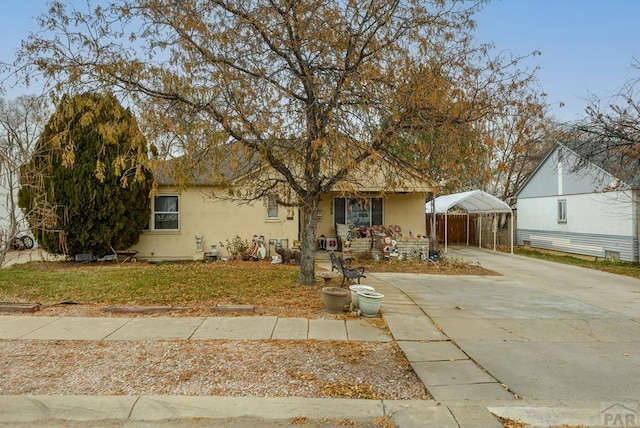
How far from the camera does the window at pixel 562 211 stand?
20734 mm

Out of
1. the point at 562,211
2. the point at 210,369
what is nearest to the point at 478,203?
the point at 562,211

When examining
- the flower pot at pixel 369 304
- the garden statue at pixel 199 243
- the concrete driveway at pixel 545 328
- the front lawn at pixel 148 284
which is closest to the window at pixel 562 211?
the concrete driveway at pixel 545 328

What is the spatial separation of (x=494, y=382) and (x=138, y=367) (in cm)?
398

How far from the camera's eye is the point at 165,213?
15.7 m

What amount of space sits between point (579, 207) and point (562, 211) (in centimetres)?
143

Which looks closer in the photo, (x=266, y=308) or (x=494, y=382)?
(x=494, y=382)

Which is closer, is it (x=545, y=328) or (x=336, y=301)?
(x=545, y=328)

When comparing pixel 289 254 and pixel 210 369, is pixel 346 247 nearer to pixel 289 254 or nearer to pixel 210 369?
pixel 289 254

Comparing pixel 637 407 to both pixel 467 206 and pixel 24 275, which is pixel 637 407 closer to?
pixel 24 275

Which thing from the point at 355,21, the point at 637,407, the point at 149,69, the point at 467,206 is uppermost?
the point at 355,21

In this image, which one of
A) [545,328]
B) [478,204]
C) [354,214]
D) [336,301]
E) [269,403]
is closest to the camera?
[269,403]

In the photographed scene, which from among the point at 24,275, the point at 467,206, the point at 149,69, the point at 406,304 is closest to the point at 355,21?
the point at 149,69

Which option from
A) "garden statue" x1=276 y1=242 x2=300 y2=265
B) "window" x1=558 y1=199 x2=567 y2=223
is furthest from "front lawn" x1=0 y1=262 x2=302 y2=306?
"window" x1=558 y1=199 x2=567 y2=223

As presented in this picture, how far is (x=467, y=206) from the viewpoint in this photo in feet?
72.2
